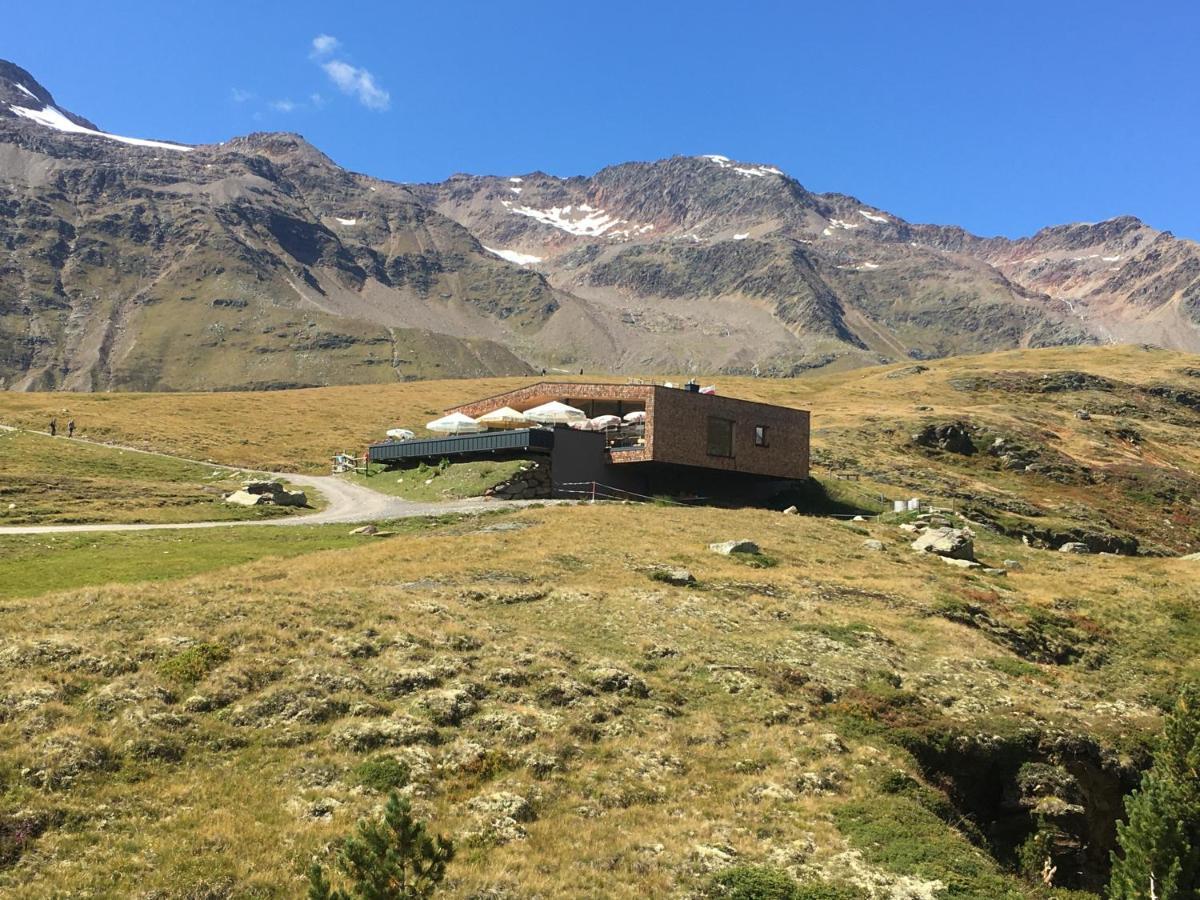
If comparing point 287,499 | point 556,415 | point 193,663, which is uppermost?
point 556,415

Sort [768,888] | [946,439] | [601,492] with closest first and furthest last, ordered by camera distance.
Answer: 1. [768,888]
2. [601,492]
3. [946,439]

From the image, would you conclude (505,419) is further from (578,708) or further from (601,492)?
(578,708)

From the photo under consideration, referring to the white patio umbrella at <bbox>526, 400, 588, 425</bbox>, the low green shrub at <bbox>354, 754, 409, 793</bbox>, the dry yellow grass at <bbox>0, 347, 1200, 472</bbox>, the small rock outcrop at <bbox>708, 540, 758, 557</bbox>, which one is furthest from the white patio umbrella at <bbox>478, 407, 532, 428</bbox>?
the low green shrub at <bbox>354, 754, 409, 793</bbox>

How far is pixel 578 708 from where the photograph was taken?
21.5 m

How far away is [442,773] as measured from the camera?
18.1 meters

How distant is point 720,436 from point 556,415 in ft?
43.0

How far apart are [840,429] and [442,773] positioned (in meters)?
95.6

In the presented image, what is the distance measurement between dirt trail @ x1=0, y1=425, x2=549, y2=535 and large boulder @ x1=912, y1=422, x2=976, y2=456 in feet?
206

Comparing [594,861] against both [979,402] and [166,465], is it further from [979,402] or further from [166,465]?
[979,402]

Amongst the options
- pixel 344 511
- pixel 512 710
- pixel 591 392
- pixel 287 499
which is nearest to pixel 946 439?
pixel 591 392

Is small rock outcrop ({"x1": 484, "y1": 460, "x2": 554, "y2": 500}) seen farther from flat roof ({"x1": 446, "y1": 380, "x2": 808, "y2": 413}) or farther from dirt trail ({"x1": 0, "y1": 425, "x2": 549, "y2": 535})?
flat roof ({"x1": 446, "y1": 380, "x2": 808, "y2": 413})

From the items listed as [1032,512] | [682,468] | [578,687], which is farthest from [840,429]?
[578,687]

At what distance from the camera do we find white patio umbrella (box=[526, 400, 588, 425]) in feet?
228

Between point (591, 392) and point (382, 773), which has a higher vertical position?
point (591, 392)
